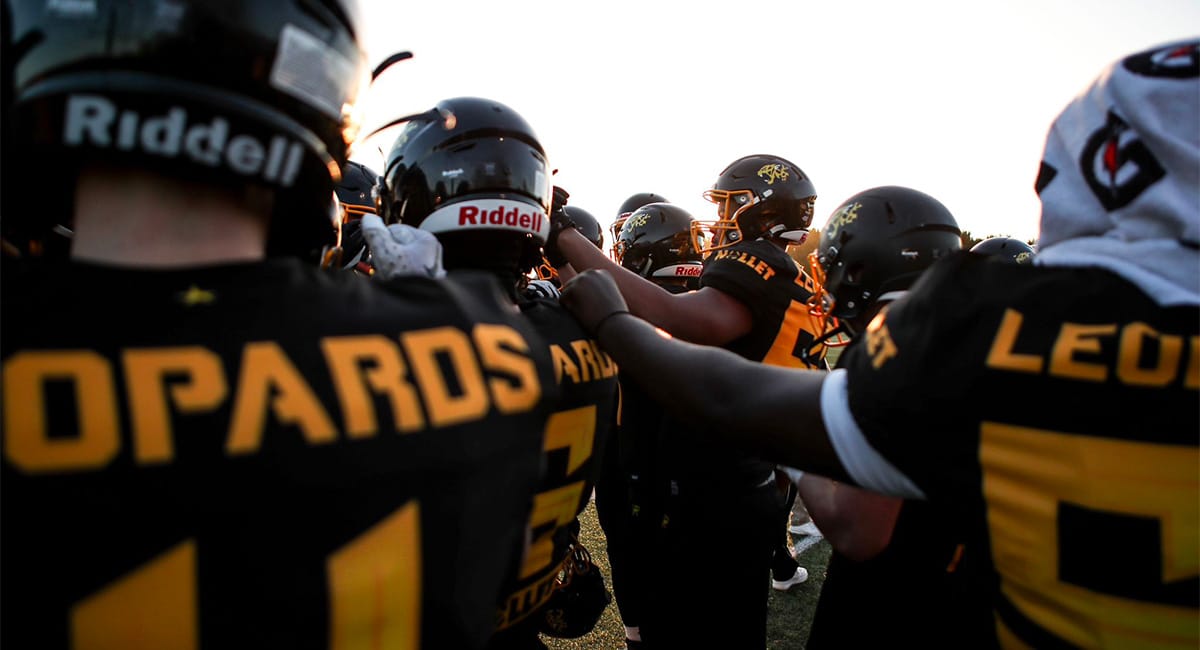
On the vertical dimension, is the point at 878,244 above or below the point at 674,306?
above

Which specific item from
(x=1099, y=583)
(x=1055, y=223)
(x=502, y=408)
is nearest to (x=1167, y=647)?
(x=1099, y=583)

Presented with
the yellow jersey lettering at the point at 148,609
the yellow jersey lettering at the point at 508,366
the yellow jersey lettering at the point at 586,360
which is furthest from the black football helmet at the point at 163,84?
the yellow jersey lettering at the point at 586,360

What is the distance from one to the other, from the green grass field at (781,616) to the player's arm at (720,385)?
308cm

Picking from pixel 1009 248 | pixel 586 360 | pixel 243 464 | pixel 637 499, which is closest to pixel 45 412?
pixel 243 464

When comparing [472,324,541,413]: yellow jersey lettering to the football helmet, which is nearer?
[472,324,541,413]: yellow jersey lettering

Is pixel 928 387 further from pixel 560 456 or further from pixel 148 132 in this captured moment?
pixel 148 132

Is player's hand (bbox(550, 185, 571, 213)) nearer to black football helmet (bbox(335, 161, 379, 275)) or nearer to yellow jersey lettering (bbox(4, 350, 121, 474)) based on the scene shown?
black football helmet (bbox(335, 161, 379, 275))

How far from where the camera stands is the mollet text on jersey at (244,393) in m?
0.77

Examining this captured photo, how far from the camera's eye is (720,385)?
5.85 ft

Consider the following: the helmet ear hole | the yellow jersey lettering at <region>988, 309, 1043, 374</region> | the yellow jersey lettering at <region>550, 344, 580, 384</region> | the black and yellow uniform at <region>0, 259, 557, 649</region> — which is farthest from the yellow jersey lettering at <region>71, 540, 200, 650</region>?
the helmet ear hole

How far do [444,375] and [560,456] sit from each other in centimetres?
80

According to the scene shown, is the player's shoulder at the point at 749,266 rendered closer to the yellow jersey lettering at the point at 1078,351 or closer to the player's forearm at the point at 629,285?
the player's forearm at the point at 629,285

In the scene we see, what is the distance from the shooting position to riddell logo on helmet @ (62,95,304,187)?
967 millimetres

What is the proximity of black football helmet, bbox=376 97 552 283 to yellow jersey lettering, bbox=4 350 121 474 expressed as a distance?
1374 mm
